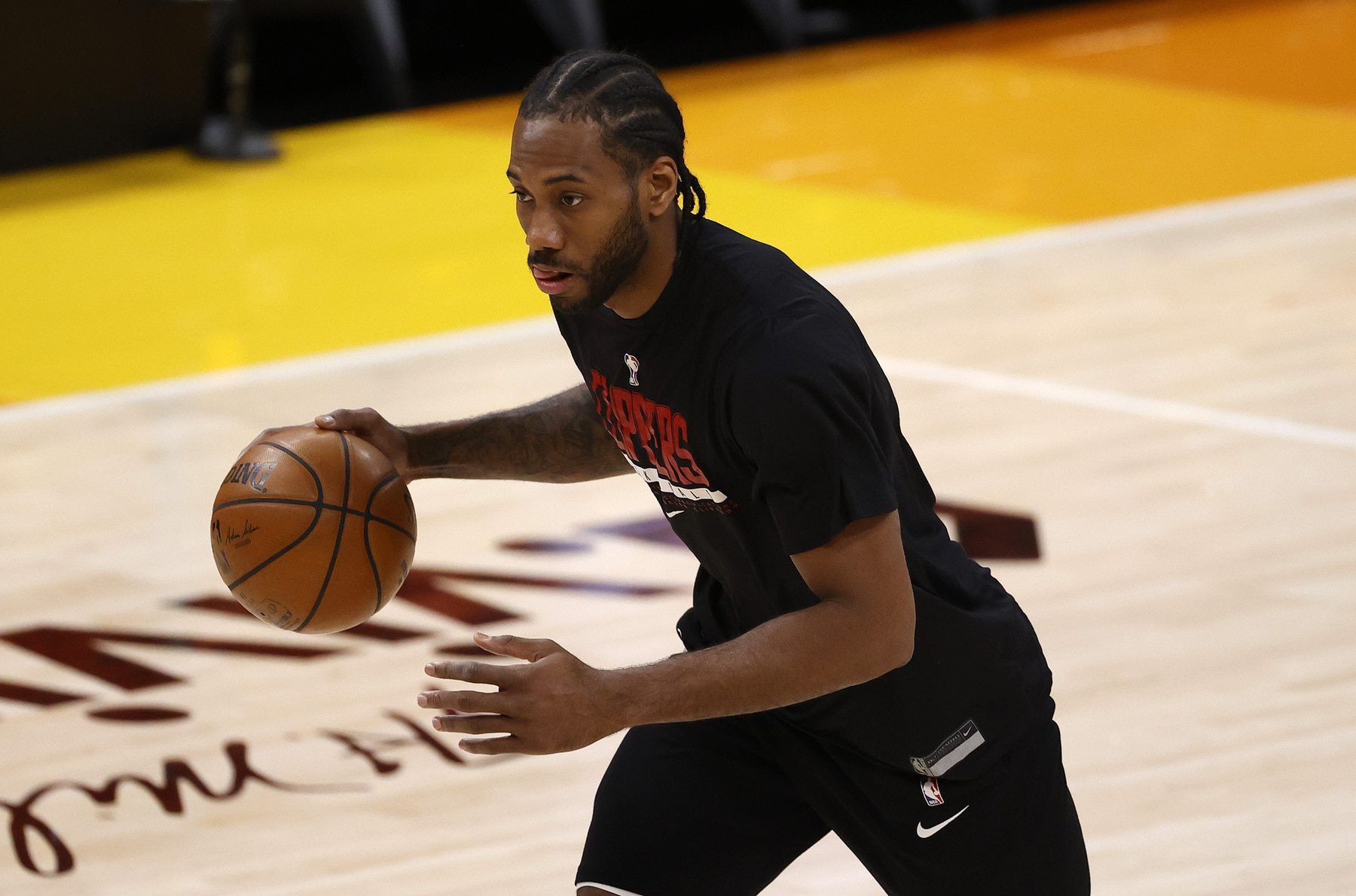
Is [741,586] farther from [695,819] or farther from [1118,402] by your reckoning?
[1118,402]

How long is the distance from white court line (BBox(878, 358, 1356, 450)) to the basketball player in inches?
125

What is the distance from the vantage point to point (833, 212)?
8.68 metres

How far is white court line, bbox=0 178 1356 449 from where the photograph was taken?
20.9 ft

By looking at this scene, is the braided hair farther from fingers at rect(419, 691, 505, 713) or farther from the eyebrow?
fingers at rect(419, 691, 505, 713)

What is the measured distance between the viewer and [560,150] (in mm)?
2373

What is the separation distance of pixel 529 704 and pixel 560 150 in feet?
2.19

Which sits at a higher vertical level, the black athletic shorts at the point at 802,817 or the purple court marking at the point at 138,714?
the black athletic shorts at the point at 802,817

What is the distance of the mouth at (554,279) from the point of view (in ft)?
7.97

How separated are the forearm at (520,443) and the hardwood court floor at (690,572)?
1.23 m

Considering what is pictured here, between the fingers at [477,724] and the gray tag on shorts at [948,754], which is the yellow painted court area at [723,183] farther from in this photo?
the fingers at [477,724]

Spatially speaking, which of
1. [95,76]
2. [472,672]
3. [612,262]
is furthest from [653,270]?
[95,76]

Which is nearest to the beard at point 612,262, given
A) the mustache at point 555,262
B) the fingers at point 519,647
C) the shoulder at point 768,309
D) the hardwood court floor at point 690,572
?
the mustache at point 555,262
